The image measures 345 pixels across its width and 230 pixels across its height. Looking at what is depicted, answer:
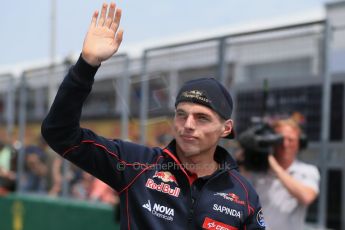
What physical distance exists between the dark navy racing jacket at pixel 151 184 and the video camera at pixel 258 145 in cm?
174

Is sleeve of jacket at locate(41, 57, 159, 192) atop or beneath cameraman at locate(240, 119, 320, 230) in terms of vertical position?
atop

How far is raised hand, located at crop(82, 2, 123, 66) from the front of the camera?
235cm

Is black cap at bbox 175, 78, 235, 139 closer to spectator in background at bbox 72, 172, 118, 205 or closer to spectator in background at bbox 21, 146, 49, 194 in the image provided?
spectator in background at bbox 72, 172, 118, 205

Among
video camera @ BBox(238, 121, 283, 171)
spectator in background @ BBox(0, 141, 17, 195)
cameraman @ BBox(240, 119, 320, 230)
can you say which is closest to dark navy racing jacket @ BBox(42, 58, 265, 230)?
cameraman @ BBox(240, 119, 320, 230)

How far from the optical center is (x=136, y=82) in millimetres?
6105

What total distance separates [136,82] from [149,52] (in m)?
0.38

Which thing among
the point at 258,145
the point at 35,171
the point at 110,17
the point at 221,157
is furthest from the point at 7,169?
the point at 110,17

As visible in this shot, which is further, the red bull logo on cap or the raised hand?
the red bull logo on cap

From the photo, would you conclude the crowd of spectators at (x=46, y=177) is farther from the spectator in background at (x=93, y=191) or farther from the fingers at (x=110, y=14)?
the fingers at (x=110, y=14)

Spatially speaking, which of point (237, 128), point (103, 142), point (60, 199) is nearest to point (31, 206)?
point (60, 199)

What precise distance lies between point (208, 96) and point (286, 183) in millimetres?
1757

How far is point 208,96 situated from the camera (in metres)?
2.56

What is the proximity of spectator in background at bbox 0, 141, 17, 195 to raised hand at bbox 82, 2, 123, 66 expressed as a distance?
21.4 ft

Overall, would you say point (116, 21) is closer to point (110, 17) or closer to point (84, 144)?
point (110, 17)
